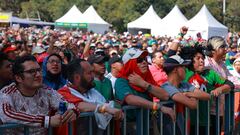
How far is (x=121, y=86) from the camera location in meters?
5.48

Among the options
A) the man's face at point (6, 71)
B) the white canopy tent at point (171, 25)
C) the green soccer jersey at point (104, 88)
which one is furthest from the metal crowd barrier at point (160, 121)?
the white canopy tent at point (171, 25)

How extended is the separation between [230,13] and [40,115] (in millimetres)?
70588

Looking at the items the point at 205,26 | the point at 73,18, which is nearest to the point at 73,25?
the point at 73,18

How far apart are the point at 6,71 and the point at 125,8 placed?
5923cm

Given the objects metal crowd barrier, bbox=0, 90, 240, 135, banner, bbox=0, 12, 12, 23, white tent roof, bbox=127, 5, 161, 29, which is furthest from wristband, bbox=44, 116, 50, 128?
banner, bbox=0, 12, 12, 23

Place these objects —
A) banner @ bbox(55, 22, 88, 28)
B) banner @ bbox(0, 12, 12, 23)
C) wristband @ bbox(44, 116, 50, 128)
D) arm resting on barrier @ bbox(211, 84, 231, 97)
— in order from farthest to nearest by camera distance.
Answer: banner @ bbox(0, 12, 12, 23), banner @ bbox(55, 22, 88, 28), arm resting on barrier @ bbox(211, 84, 231, 97), wristband @ bbox(44, 116, 50, 128)

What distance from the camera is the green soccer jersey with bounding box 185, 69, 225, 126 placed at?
6707 millimetres

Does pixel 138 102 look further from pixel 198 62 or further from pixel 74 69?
pixel 198 62

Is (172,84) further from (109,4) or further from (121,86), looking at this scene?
(109,4)

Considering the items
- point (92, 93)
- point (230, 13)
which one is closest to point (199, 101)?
point (92, 93)

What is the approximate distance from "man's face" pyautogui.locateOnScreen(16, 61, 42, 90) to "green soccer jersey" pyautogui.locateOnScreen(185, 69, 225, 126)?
2651mm

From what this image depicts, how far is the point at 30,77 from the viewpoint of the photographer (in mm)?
4469

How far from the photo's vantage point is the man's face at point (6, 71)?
552cm

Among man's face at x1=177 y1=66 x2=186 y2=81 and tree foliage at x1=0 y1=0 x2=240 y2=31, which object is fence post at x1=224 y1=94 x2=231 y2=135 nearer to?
man's face at x1=177 y1=66 x2=186 y2=81
